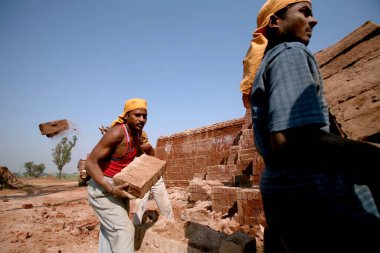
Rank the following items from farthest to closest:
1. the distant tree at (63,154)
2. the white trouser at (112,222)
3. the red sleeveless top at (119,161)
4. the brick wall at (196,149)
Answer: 1. the distant tree at (63,154)
2. the brick wall at (196,149)
3. the red sleeveless top at (119,161)
4. the white trouser at (112,222)

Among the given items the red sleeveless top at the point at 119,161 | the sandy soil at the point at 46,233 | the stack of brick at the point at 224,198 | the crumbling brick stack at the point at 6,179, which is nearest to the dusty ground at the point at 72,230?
the sandy soil at the point at 46,233

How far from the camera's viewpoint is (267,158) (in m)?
1.16

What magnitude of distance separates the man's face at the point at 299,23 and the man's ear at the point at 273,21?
0.05 m

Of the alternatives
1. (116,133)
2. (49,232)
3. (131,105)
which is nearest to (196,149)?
(49,232)

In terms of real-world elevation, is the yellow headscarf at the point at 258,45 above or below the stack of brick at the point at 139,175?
above

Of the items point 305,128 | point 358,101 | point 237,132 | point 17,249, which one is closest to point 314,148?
point 305,128

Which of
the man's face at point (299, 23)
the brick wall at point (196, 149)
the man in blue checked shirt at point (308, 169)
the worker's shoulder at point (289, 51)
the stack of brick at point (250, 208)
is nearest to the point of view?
the man in blue checked shirt at point (308, 169)

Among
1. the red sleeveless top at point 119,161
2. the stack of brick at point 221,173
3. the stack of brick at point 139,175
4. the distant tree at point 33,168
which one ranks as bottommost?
the distant tree at point 33,168

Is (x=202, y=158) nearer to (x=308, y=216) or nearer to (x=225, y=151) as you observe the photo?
(x=225, y=151)

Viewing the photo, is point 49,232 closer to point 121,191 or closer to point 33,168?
point 121,191

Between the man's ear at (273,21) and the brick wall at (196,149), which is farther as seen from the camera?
the brick wall at (196,149)

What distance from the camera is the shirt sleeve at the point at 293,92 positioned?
0.96 meters

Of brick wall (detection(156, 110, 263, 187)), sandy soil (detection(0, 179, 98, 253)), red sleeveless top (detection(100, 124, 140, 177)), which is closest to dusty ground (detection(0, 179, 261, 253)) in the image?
sandy soil (detection(0, 179, 98, 253))

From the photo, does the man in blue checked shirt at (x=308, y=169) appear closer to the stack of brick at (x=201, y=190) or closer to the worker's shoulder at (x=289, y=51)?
the worker's shoulder at (x=289, y=51)
